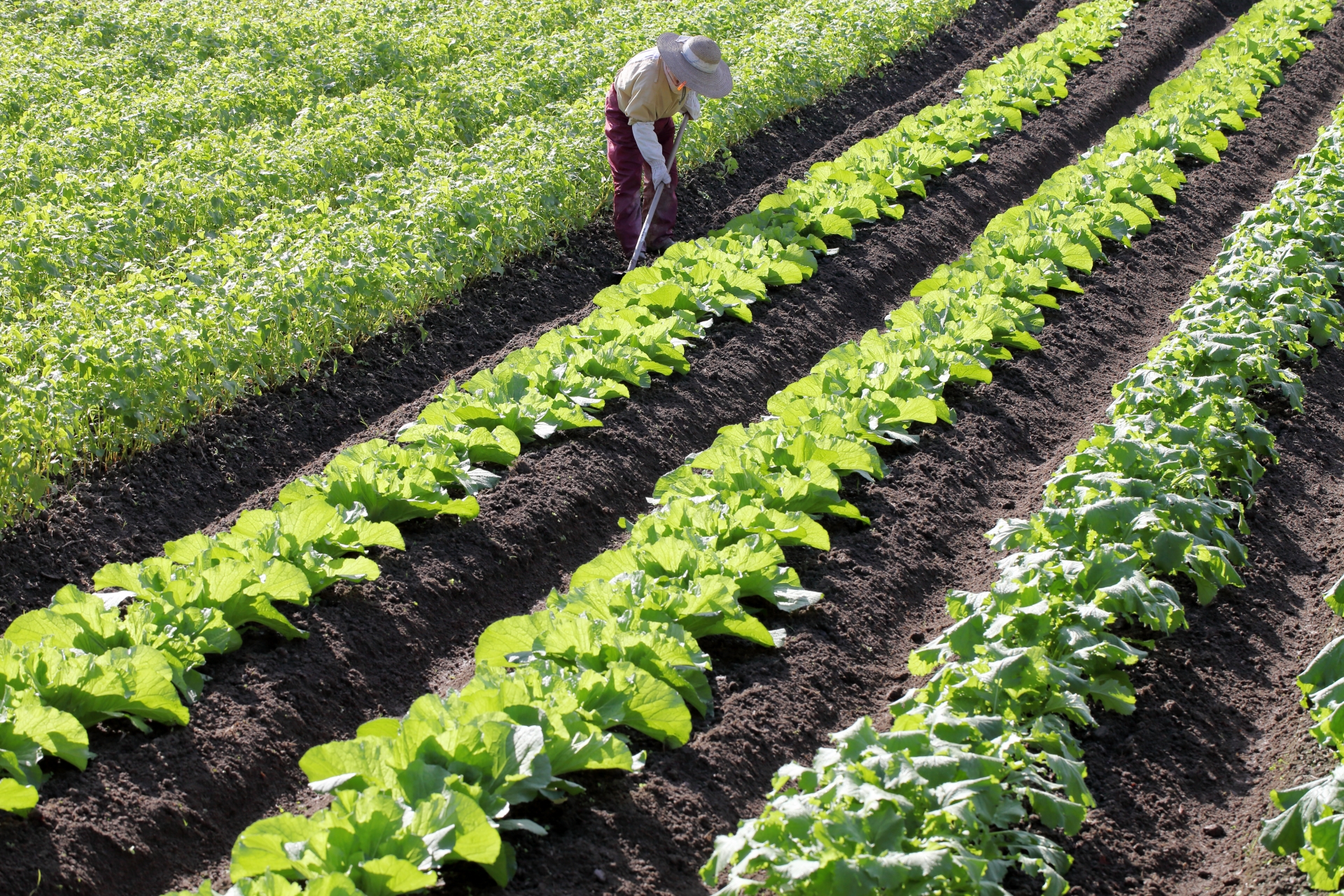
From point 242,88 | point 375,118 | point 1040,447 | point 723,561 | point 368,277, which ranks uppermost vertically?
point 242,88

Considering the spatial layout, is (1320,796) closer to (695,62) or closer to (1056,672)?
(1056,672)

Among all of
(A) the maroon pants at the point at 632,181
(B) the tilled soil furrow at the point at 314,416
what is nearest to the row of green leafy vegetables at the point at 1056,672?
(B) the tilled soil furrow at the point at 314,416

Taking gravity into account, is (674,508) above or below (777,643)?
above

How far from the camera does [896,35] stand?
14.1 metres

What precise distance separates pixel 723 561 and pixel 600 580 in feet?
1.66

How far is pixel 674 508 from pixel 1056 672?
184 centimetres

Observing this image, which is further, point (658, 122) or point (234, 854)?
point (658, 122)

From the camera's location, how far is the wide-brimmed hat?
8.34 meters

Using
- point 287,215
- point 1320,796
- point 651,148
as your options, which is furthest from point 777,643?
point 287,215

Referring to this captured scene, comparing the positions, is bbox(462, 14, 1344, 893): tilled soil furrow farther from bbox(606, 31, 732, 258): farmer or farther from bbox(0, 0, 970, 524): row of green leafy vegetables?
bbox(0, 0, 970, 524): row of green leafy vegetables

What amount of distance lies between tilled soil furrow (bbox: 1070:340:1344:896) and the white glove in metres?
4.69

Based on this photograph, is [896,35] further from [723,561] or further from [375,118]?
[723,561]

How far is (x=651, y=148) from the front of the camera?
28.3ft

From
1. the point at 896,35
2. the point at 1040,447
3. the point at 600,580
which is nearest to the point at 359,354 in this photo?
the point at 600,580
